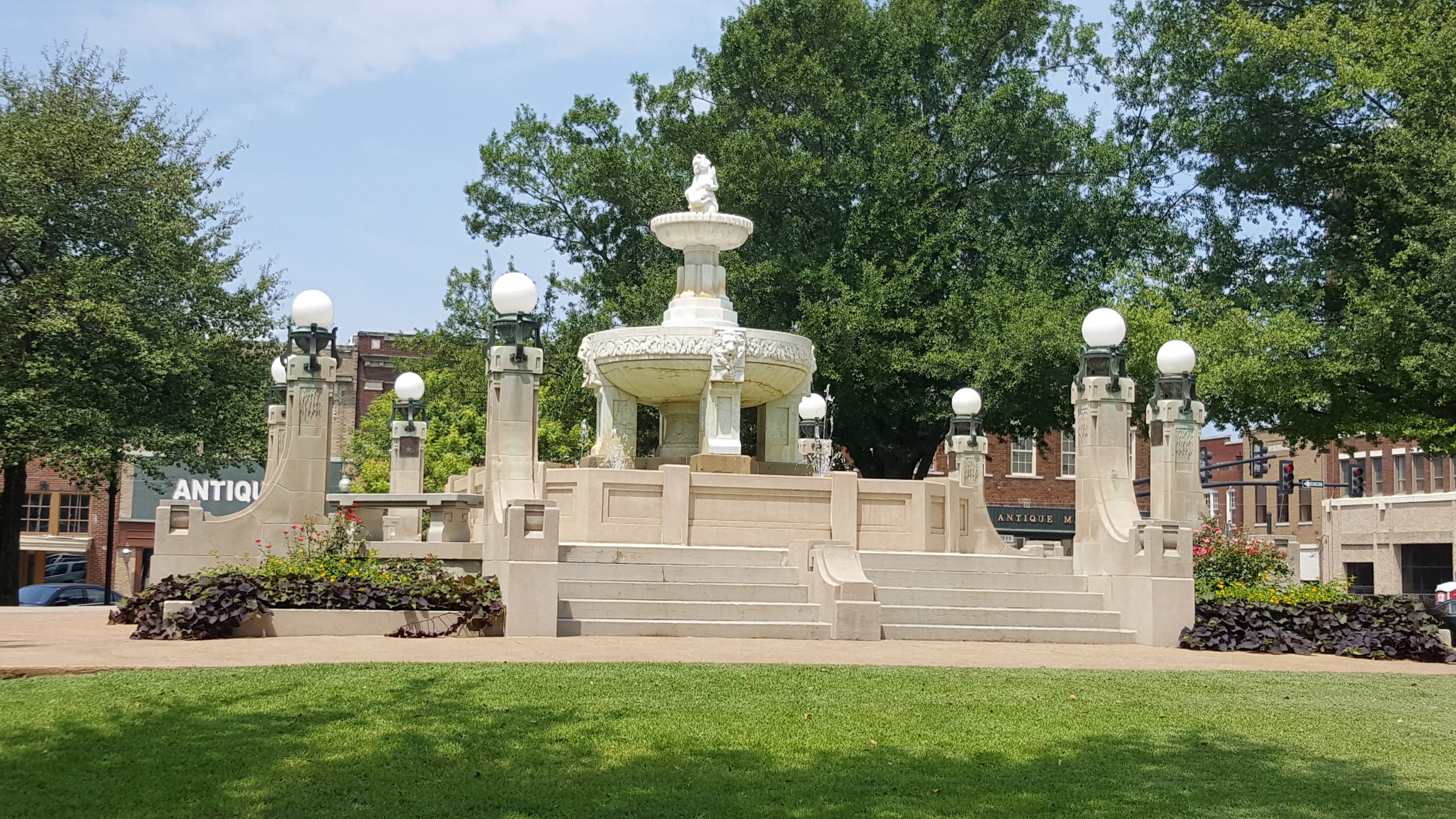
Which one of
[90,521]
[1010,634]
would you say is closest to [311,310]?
[1010,634]

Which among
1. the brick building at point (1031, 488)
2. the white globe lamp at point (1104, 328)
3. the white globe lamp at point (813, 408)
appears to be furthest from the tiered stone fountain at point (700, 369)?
the brick building at point (1031, 488)

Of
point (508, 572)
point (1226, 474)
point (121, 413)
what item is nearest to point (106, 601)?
point (121, 413)

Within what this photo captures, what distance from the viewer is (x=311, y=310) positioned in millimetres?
20828

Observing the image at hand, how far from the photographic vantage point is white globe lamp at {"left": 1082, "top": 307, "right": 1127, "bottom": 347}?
19453 millimetres

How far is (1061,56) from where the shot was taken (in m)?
43.4

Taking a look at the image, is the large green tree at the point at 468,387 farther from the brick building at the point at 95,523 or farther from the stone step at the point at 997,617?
the stone step at the point at 997,617

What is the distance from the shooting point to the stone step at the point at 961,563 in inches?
730

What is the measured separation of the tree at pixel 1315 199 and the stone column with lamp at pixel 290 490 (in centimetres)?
2020

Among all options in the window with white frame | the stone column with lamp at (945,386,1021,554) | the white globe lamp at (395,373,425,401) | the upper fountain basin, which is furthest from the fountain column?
the window with white frame

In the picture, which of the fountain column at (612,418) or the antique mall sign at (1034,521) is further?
the antique mall sign at (1034,521)

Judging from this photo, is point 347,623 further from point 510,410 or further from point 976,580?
point 976,580

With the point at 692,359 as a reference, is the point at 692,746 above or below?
below

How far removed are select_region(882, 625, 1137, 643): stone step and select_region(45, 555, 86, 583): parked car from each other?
4391 centimetres

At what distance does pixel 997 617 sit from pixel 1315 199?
2460 centimetres
